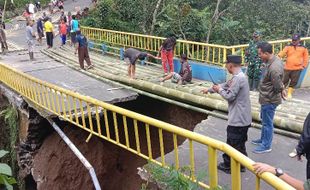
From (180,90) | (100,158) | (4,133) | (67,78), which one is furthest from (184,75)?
(4,133)

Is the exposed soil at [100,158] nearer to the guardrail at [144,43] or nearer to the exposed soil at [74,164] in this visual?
the exposed soil at [74,164]

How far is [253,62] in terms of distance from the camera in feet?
30.6

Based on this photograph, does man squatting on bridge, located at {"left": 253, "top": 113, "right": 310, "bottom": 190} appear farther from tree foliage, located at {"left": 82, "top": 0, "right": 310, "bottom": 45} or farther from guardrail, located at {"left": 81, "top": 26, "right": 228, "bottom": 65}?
tree foliage, located at {"left": 82, "top": 0, "right": 310, "bottom": 45}

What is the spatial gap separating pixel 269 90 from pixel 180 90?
3.35 metres

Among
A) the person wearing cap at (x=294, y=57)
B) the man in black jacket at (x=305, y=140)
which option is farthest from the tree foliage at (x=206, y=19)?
the man in black jacket at (x=305, y=140)

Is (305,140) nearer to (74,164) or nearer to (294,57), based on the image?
(294,57)

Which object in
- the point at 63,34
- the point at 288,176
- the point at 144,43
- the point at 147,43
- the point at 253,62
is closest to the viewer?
the point at 288,176

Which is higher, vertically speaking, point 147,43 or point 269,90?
point 147,43

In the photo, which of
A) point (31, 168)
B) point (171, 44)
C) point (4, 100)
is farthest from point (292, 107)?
point (4, 100)

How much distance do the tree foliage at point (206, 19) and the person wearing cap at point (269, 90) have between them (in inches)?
408

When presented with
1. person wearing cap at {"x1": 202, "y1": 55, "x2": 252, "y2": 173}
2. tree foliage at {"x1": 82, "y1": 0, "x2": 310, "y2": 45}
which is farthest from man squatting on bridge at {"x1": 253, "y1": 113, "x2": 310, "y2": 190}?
tree foliage at {"x1": 82, "y1": 0, "x2": 310, "y2": 45}

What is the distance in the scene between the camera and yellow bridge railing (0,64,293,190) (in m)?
3.38

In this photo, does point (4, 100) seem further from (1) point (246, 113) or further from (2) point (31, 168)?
(1) point (246, 113)

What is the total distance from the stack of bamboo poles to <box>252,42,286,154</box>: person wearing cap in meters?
1.03
